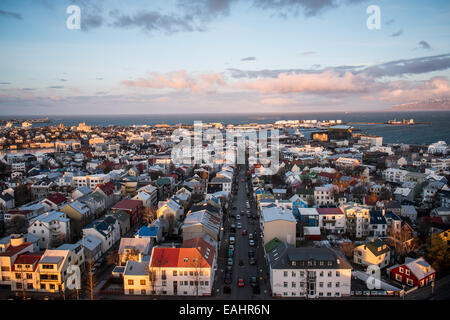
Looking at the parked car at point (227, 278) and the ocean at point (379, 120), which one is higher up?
the ocean at point (379, 120)

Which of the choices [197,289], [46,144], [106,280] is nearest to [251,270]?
[197,289]

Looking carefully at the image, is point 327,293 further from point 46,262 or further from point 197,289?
point 46,262

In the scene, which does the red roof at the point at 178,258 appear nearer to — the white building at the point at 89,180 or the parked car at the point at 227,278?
the parked car at the point at 227,278

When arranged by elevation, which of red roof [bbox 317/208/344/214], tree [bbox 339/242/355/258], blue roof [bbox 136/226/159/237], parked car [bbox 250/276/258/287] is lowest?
parked car [bbox 250/276/258/287]

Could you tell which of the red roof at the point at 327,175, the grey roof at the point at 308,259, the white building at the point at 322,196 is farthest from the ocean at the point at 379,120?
the grey roof at the point at 308,259

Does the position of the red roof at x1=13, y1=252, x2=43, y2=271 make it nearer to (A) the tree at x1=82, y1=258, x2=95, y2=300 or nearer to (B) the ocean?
(A) the tree at x1=82, y1=258, x2=95, y2=300

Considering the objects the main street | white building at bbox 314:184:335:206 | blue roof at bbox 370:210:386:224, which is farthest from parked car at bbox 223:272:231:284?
white building at bbox 314:184:335:206

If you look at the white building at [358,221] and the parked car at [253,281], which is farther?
the white building at [358,221]

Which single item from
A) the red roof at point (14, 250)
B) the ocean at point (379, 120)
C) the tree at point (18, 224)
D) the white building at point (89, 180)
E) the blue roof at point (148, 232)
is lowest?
the tree at point (18, 224)
